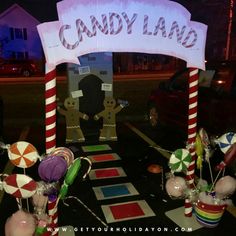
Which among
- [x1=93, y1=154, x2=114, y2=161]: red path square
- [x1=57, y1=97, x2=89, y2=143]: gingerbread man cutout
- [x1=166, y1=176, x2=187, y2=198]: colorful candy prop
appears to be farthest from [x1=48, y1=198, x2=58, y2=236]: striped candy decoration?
[x1=57, y1=97, x2=89, y2=143]: gingerbread man cutout

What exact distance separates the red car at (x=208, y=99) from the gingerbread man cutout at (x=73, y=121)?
2.01 meters

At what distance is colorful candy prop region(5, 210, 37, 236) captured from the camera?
3463mm

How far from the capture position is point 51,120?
391 centimetres

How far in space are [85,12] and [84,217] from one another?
8.45 ft

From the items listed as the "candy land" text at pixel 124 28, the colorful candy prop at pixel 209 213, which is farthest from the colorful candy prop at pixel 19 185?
the colorful candy prop at pixel 209 213

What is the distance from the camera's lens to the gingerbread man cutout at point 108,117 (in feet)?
26.5

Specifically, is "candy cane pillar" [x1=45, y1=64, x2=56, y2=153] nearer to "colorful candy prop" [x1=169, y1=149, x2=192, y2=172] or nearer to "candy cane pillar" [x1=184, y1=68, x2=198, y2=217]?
"colorful candy prop" [x1=169, y1=149, x2=192, y2=172]

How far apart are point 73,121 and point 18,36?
28521mm

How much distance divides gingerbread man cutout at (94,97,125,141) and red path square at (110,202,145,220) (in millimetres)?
3333

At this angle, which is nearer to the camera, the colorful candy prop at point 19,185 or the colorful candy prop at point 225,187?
the colorful candy prop at point 19,185

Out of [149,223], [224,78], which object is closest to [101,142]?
[224,78]

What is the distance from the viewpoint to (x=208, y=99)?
6.71 metres

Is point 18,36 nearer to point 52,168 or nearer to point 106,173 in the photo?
point 106,173

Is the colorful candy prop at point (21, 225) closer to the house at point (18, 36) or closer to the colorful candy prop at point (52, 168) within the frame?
the colorful candy prop at point (52, 168)
